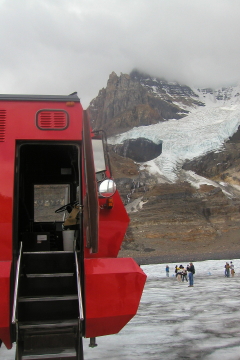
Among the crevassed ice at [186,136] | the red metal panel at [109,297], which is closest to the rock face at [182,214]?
the crevassed ice at [186,136]

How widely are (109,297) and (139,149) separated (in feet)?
399

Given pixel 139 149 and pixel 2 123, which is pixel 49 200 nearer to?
pixel 2 123

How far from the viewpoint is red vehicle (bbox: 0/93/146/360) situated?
4.04m

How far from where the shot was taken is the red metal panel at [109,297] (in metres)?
4.29

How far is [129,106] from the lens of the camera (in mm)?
158125

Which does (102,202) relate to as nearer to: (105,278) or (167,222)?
(105,278)

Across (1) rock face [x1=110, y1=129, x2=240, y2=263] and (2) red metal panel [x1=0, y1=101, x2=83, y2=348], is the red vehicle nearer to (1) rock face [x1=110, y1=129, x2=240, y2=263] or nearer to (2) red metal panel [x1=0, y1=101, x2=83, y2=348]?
(2) red metal panel [x1=0, y1=101, x2=83, y2=348]

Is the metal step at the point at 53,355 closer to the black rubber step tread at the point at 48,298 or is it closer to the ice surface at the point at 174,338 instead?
the black rubber step tread at the point at 48,298

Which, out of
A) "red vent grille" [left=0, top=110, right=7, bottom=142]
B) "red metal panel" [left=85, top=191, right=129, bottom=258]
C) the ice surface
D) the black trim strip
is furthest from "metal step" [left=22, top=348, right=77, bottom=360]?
the black trim strip

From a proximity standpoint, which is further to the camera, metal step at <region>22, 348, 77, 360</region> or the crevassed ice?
the crevassed ice

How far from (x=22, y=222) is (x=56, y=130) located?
2223mm

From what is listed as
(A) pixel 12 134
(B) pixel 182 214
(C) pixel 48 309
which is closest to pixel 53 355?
(C) pixel 48 309

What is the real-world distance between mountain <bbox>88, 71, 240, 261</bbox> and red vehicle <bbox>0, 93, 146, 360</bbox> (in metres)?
57.7

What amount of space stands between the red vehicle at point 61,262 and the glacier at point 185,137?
9601 centimetres
